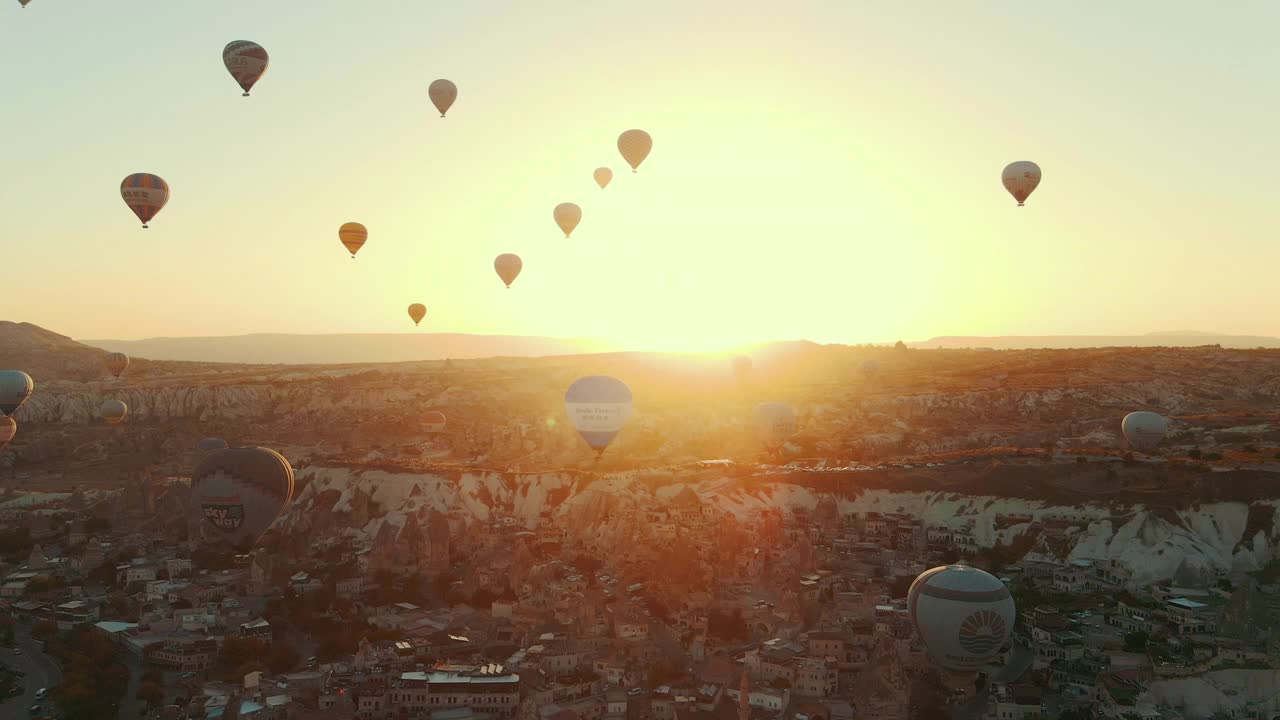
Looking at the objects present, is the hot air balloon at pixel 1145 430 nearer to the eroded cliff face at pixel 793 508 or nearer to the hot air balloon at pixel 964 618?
the eroded cliff face at pixel 793 508

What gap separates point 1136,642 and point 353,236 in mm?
36747

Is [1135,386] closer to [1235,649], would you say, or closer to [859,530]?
[859,530]

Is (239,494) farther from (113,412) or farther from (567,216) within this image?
(113,412)

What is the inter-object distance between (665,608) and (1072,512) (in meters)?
17.4

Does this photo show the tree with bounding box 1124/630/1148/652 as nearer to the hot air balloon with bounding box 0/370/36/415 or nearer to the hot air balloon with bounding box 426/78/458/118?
the hot air balloon with bounding box 426/78/458/118

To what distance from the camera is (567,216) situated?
47625 mm

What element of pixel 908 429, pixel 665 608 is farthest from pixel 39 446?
pixel 908 429

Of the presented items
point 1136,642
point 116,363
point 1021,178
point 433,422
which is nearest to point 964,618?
point 1136,642

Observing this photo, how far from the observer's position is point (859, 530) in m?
44.2

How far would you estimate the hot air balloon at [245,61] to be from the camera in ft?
128

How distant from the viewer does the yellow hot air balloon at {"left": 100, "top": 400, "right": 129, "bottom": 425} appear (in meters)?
75.2

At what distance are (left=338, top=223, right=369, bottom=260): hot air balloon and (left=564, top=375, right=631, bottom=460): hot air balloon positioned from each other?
13.0 m

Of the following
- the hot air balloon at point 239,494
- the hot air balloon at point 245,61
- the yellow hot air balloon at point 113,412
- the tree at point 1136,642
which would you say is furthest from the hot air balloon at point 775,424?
Answer: the yellow hot air balloon at point 113,412

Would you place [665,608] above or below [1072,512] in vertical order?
below
